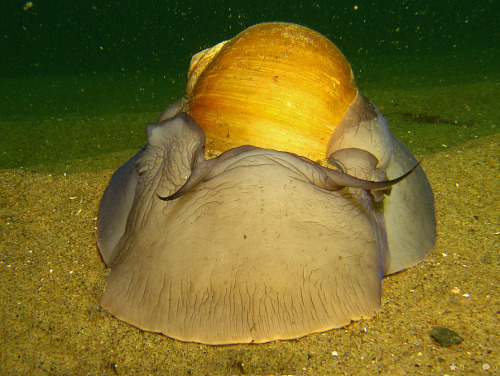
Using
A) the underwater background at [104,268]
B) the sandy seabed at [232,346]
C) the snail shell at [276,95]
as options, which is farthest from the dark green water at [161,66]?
the snail shell at [276,95]

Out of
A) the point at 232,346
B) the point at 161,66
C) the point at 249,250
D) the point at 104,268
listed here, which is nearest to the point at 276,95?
the point at 249,250

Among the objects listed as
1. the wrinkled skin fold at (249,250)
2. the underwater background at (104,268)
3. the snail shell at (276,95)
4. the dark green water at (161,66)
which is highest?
the snail shell at (276,95)

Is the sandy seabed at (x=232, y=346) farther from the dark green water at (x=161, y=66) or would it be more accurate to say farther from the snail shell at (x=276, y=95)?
the dark green water at (x=161, y=66)

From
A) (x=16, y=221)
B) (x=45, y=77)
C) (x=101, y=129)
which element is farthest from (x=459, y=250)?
(x=45, y=77)

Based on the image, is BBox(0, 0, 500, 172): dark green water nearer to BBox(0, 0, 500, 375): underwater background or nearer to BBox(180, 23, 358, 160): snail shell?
BBox(0, 0, 500, 375): underwater background

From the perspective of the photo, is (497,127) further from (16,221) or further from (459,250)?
(16,221)

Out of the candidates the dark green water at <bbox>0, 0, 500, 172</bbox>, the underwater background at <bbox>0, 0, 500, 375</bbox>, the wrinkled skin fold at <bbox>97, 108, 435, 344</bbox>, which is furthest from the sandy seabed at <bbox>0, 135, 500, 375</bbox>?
the dark green water at <bbox>0, 0, 500, 172</bbox>

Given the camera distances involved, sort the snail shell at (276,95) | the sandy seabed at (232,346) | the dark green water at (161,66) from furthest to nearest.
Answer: the dark green water at (161,66)
the snail shell at (276,95)
the sandy seabed at (232,346)
